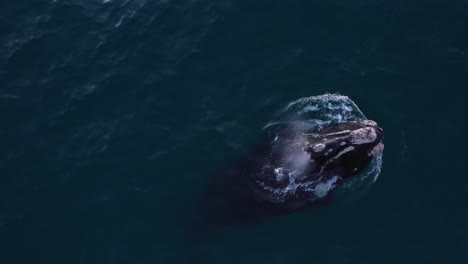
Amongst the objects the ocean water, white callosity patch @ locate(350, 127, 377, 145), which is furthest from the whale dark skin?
the ocean water

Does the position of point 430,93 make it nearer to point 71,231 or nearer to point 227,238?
point 227,238

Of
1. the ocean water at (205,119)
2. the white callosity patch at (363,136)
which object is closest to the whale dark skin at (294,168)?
the white callosity patch at (363,136)

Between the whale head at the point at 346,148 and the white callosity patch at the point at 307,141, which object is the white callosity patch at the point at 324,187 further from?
the whale head at the point at 346,148

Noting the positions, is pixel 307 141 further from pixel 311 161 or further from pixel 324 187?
pixel 324 187

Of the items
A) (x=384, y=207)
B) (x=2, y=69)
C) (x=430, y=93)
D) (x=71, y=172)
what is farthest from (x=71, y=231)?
(x=430, y=93)

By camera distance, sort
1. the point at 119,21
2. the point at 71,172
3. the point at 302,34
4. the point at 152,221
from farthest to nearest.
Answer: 1. the point at 119,21
2. the point at 302,34
3. the point at 71,172
4. the point at 152,221

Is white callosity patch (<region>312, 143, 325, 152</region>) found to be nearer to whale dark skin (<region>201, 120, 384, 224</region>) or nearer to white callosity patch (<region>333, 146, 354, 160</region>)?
whale dark skin (<region>201, 120, 384, 224</region>)

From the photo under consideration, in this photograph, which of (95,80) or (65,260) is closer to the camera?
(65,260)

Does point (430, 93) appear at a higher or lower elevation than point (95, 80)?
lower
